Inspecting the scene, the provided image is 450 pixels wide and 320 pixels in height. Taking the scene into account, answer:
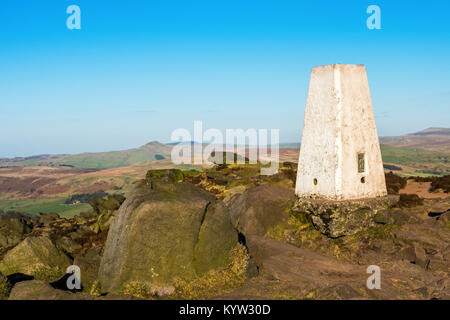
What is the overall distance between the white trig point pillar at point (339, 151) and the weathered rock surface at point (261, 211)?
1.16m

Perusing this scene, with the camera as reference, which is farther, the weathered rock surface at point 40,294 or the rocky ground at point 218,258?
the rocky ground at point 218,258

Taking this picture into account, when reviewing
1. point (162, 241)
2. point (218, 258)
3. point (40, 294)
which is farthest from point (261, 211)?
point (40, 294)

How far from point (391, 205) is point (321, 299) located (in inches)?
359

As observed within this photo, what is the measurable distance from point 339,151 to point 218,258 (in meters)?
6.46

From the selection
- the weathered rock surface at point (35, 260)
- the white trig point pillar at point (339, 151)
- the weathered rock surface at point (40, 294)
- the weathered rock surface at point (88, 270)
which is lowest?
the weathered rock surface at point (88, 270)

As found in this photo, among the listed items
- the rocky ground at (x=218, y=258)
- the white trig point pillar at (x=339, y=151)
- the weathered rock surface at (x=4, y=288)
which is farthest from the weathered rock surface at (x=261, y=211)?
the weathered rock surface at (x=4, y=288)

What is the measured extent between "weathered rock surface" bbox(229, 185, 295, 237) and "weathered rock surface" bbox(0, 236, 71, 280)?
7151mm

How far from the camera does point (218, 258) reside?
10.7 meters

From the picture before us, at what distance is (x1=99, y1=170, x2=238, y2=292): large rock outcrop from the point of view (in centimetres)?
967

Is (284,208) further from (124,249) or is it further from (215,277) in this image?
(124,249)

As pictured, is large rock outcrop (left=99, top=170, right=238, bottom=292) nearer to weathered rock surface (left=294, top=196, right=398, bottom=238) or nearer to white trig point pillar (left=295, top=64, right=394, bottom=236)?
weathered rock surface (left=294, top=196, right=398, bottom=238)

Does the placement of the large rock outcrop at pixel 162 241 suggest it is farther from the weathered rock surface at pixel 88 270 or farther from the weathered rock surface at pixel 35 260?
the weathered rock surface at pixel 35 260

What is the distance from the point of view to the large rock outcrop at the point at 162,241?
9672mm
